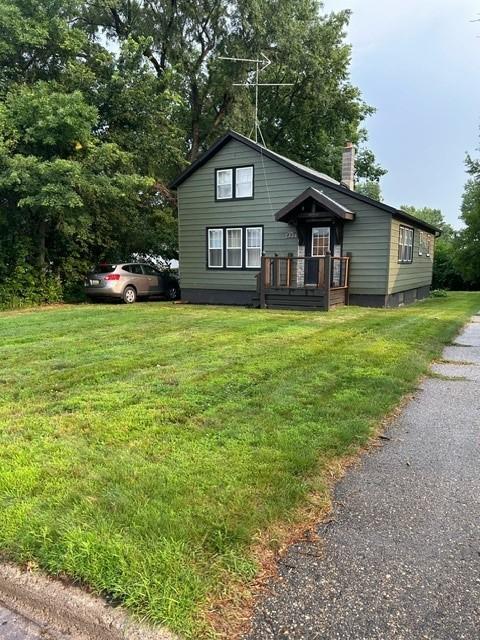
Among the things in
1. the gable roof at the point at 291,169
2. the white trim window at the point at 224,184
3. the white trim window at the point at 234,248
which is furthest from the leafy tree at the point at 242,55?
the white trim window at the point at 234,248

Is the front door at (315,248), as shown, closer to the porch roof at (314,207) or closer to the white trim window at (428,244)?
the porch roof at (314,207)

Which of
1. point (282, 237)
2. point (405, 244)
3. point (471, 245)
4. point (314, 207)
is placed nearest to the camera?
point (314, 207)

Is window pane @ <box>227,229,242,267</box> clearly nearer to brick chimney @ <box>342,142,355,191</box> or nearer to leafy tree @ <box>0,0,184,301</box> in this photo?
leafy tree @ <box>0,0,184,301</box>

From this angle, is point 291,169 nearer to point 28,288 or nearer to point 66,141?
point 66,141

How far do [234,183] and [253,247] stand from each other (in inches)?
88.1

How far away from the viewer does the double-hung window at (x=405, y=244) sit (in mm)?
14291

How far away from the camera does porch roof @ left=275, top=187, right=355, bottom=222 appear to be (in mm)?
12531

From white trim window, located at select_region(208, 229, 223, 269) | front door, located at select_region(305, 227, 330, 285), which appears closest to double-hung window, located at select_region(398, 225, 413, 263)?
front door, located at select_region(305, 227, 330, 285)

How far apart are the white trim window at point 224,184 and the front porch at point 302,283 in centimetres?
325

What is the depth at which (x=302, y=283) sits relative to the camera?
538 inches

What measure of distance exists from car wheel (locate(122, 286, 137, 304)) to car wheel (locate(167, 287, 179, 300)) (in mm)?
2140

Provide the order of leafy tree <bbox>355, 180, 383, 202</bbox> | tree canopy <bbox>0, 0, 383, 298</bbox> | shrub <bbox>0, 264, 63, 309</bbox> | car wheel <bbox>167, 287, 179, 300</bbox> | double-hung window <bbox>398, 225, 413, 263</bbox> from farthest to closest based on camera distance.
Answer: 1. leafy tree <bbox>355, 180, 383, 202</bbox>
2. car wheel <bbox>167, 287, 179, 300</bbox>
3. double-hung window <bbox>398, 225, 413, 263</bbox>
4. shrub <bbox>0, 264, 63, 309</bbox>
5. tree canopy <bbox>0, 0, 383, 298</bbox>

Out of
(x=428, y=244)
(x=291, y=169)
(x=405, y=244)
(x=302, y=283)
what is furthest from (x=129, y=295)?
(x=428, y=244)

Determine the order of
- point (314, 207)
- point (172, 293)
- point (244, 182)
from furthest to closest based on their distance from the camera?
point (172, 293)
point (244, 182)
point (314, 207)
